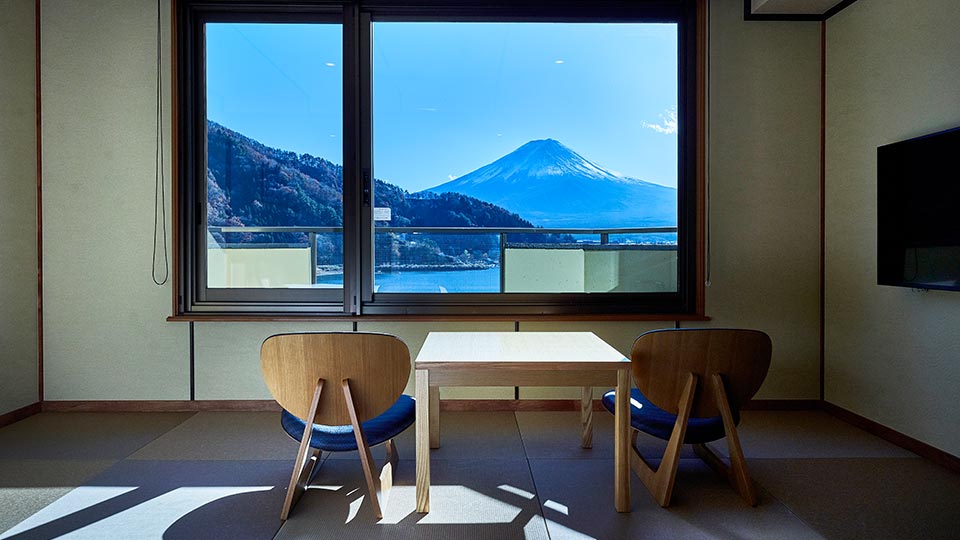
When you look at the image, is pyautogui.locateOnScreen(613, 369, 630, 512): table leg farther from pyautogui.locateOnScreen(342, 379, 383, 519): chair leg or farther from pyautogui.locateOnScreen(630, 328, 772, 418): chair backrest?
pyautogui.locateOnScreen(342, 379, 383, 519): chair leg

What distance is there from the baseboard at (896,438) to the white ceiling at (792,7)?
8.58 ft

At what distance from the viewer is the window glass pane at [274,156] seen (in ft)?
14.0

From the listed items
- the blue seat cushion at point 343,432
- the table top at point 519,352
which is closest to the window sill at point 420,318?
the table top at point 519,352

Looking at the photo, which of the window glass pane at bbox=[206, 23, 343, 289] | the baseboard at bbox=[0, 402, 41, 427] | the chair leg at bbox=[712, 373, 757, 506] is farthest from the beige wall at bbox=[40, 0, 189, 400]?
the chair leg at bbox=[712, 373, 757, 506]

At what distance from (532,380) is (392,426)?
2.24 feet

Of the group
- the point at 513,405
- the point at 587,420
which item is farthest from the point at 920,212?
the point at 513,405

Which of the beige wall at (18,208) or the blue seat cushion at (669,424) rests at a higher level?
the beige wall at (18,208)

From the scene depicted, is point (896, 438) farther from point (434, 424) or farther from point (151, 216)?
point (151, 216)

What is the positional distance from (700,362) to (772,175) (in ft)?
7.06

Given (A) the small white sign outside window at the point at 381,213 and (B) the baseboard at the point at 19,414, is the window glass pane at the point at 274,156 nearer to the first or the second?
(A) the small white sign outside window at the point at 381,213

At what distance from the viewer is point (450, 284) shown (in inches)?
171

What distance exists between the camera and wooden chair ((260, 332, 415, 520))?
2477 mm

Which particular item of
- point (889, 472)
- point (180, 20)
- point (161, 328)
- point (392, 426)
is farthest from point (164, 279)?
point (889, 472)

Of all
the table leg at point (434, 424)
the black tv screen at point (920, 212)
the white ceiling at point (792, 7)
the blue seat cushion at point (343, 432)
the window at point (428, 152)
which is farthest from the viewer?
the window at point (428, 152)
